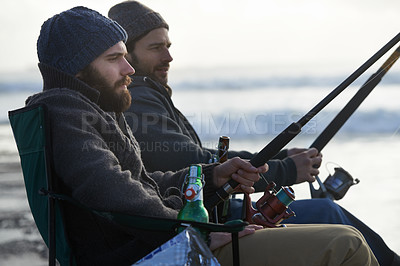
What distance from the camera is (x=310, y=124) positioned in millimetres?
9125

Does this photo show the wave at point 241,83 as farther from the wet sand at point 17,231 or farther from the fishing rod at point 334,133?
the fishing rod at point 334,133

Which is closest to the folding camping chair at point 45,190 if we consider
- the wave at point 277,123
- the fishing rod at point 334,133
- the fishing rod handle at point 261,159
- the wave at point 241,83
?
→ the fishing rod handle at point 261,159

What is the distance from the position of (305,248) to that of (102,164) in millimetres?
738

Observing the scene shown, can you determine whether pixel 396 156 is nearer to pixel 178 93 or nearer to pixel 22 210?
pixel 22 210

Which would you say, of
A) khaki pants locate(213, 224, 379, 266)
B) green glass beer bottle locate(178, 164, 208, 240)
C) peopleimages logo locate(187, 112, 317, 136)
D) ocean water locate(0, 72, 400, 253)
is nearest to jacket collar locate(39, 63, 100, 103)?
green glass beer bottle locate(178, 164, 208, 240)

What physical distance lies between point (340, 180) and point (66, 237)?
2.00m

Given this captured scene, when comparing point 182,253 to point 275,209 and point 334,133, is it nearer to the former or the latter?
point 275,209

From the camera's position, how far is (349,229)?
2.25 metres

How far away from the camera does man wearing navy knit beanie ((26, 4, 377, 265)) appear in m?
2.17

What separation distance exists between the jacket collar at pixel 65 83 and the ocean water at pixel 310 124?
2440mm

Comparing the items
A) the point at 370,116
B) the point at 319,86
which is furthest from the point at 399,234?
the point at 319,86

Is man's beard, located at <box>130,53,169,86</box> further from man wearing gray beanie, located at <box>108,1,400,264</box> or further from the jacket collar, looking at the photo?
the jacket collar

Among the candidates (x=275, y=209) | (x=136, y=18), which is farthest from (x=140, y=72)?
(x=275, y=209)

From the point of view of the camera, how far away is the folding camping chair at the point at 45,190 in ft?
7.00
